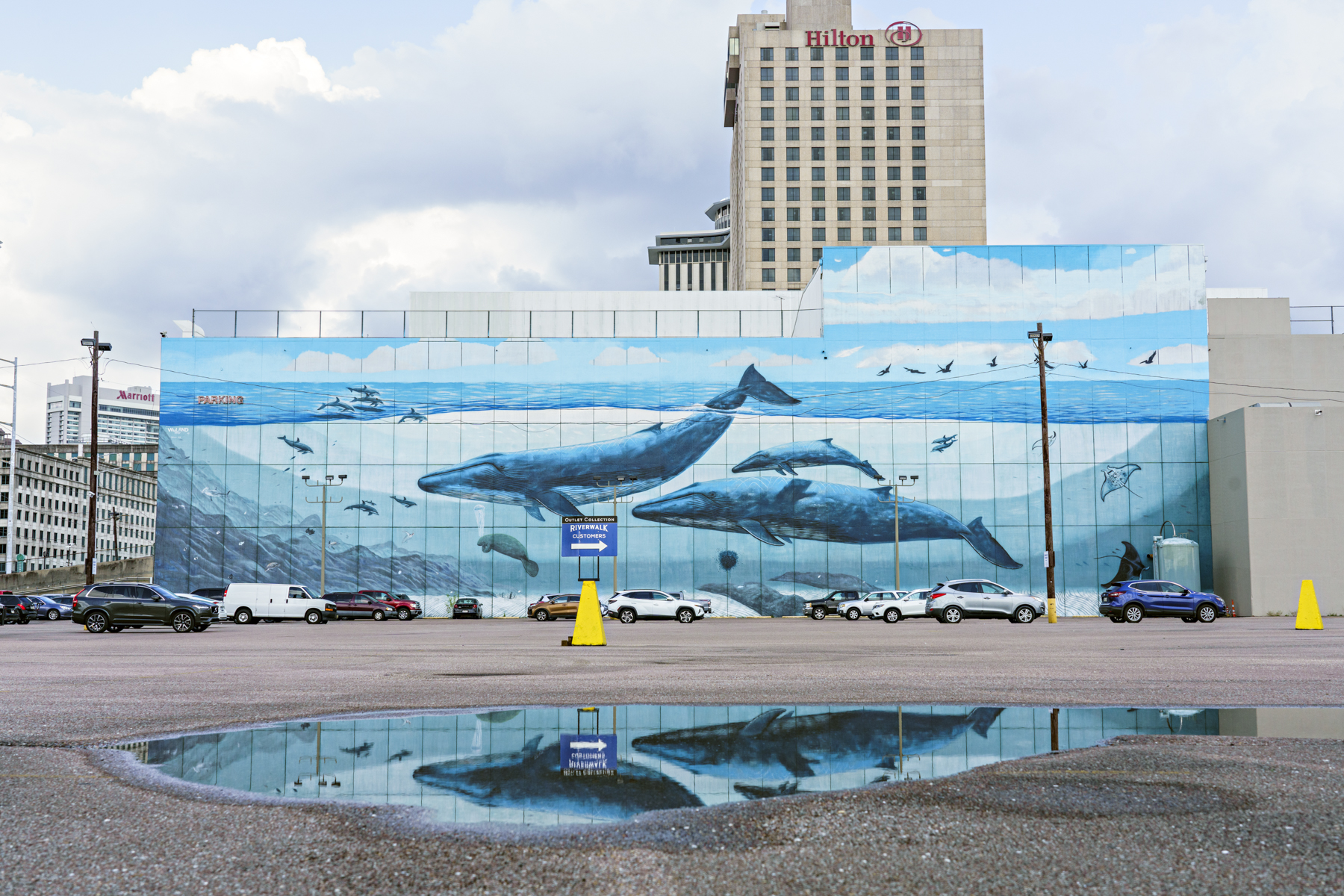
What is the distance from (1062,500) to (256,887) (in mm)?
59640

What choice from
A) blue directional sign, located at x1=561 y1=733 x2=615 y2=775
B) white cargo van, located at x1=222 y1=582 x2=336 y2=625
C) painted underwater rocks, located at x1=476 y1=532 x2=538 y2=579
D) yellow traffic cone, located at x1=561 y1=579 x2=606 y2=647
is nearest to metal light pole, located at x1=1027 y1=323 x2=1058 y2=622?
yellow traffic cone, located at x1=561 y1=579 x2=606 y2=647

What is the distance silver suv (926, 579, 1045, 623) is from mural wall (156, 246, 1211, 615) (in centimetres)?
1788

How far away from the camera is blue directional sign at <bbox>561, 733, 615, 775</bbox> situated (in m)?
6.37

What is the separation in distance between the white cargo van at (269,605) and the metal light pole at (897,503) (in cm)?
3075

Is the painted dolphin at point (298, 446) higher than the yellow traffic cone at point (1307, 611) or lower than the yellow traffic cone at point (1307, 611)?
higher

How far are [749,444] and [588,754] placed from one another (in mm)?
54234

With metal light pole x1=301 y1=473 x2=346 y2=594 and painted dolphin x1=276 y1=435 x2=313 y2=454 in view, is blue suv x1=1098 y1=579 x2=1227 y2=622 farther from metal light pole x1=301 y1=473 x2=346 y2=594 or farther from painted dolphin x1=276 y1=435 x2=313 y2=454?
painted dolphin x1=276 y1=435 x2=313 y2=454

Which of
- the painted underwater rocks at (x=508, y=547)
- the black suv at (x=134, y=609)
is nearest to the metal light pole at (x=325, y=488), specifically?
the painted underwater rocks at (x=508, y=547)

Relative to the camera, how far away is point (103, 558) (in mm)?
180250

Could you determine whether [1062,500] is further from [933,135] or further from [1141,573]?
[933,135]

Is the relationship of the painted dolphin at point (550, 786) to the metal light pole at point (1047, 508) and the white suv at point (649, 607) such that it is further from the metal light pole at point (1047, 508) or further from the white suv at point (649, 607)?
the white suv at point (649, 607)

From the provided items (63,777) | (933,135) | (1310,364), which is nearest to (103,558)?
(933,135)

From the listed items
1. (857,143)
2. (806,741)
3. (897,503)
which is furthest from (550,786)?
(857,143)

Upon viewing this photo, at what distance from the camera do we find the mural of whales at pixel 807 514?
5928cm
